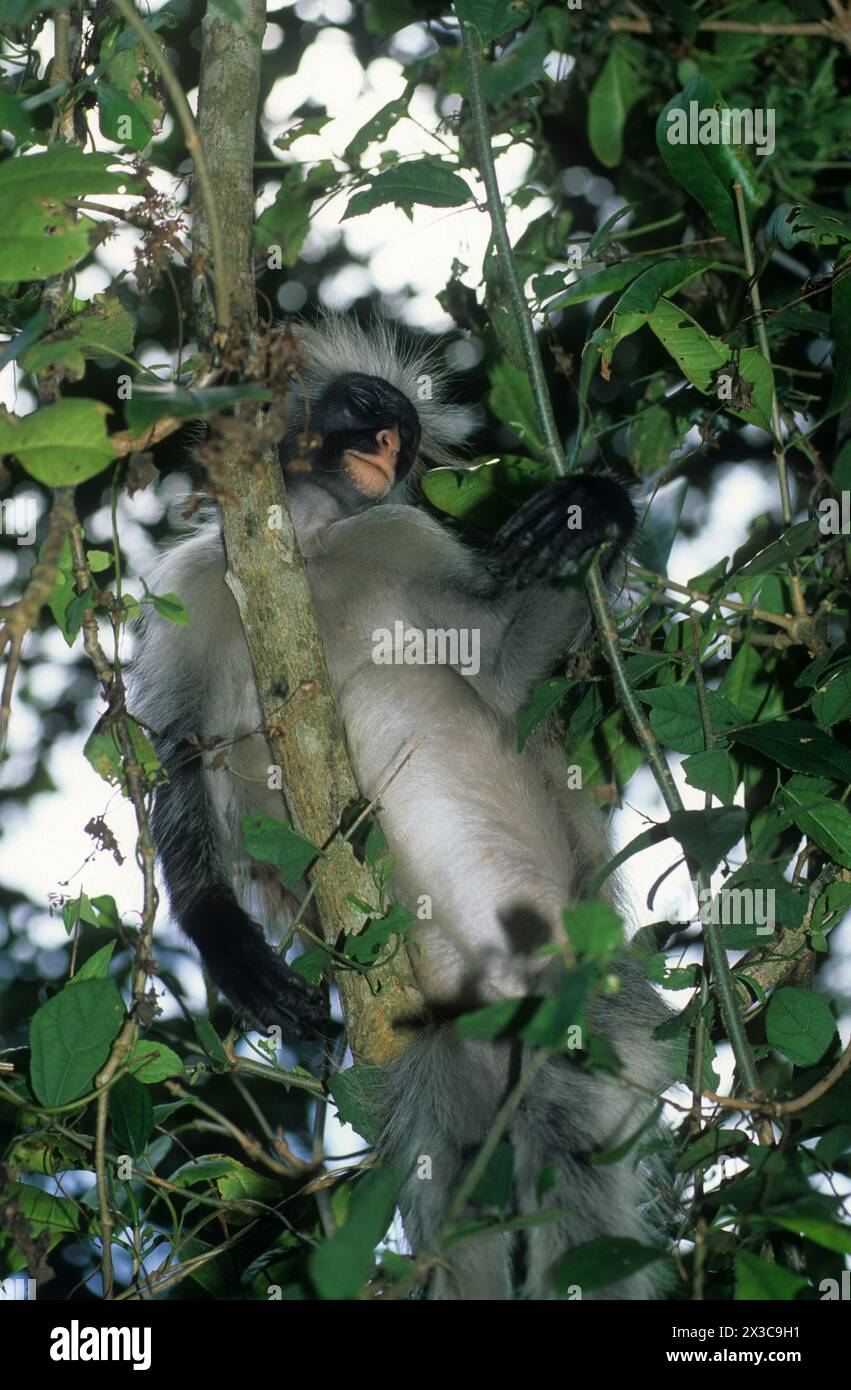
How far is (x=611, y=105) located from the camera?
400 cm

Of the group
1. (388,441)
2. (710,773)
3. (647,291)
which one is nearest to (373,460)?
(388,441)

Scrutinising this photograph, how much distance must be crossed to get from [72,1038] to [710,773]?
130 cm

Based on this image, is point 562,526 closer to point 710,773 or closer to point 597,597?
point 597,597

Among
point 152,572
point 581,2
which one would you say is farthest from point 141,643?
point 581,2

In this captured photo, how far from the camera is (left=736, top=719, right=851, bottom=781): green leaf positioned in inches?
93.7

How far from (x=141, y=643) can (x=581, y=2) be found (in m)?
2.53

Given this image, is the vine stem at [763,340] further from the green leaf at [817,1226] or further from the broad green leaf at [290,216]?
the green leaf at [817,1226]

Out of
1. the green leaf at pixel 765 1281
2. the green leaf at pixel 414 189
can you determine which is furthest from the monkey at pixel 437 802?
the green leaf at pixel 765 1281

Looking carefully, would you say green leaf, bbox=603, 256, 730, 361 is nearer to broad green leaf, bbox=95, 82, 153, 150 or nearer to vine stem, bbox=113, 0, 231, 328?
vine stem, bbox=113, 0, 231, 328

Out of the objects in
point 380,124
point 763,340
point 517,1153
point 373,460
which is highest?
point 380,124

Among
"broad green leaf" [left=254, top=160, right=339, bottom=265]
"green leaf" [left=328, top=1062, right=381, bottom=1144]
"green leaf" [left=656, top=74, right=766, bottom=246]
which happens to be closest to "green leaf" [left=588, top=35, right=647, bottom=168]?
"broad green leaf" [left=254, top=160, right=339, bottom=265]

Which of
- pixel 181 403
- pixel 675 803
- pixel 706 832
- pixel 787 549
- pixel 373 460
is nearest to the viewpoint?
pixel 181 403

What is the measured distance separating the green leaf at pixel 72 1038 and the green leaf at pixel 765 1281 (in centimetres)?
118

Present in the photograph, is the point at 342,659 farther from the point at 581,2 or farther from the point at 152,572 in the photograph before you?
the point at 581,2
